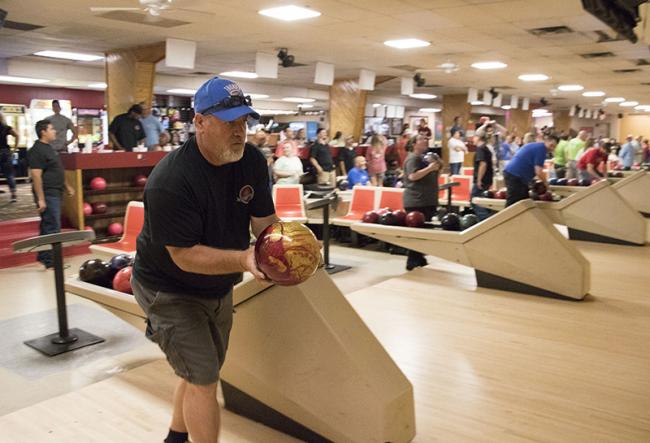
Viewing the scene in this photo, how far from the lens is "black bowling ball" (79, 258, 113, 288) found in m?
3.10

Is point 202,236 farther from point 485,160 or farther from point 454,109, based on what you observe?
point 454,109

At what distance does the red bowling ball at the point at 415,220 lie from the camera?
4.63m

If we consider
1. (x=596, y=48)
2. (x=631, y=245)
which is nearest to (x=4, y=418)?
(x=631, y=245)

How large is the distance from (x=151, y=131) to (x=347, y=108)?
508 cm

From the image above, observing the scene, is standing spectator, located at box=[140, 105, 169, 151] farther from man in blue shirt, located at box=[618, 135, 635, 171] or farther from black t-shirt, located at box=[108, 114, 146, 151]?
man in blue shirt, located at box=[618, 135, 635, 171]

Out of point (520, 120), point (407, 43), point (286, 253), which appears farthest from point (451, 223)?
point (520, 120)

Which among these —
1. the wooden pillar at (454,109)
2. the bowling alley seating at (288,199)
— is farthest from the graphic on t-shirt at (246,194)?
the wooden pillar at (454,109)

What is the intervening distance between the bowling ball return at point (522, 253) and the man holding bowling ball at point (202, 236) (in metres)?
2.67

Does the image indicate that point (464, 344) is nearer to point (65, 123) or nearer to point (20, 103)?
point (65, 123)

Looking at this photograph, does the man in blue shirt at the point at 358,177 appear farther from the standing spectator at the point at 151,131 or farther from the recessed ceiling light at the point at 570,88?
the recessed ceiling light at the point at 570,88

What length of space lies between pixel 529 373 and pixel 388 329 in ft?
2.95

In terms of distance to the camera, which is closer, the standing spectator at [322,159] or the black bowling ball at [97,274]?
the black bowling ball at [97,274]

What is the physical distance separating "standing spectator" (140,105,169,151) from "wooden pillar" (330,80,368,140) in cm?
463

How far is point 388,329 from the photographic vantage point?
3.48m
